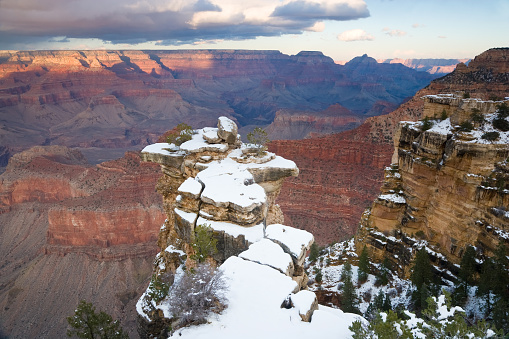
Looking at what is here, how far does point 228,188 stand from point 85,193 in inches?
1934

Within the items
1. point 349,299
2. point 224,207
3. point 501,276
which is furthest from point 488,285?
point 224,207

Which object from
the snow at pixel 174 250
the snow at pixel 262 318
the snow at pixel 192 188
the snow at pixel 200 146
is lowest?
the snow at pixel 174 250

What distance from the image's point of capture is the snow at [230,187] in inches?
517

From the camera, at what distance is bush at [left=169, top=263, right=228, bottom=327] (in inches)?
326

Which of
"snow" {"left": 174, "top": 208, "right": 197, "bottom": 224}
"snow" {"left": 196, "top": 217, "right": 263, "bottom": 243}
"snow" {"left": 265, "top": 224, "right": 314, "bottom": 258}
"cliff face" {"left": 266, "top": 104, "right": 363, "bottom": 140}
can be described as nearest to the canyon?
"snow" {"left": 174, "top": 208, "right": 197, "bottom": 224}

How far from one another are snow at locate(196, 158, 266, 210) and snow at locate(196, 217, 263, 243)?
0.79 metres

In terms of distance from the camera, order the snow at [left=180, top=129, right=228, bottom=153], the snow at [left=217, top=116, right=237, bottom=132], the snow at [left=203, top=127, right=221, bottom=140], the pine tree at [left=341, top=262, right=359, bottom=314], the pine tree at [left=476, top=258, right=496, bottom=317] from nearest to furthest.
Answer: the pine tree at [left=476, top=258, right=496, bottom=317] < the snow at [left=180, top=129, right=228, bottom=153] < the snow at [left=217, top=116, right=237, bottom=132] < the snow at [left=203, top=127, right=221, bottom=140] < the pine tree at [left=341, top=262, right=359, bottom=314]

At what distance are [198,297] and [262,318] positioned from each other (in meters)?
1.76

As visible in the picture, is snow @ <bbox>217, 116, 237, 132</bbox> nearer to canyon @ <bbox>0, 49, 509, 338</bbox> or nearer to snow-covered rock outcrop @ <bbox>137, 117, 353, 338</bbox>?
snow-covered rock outcrop @ <bbox>137, 117, 353, 338</bbox>

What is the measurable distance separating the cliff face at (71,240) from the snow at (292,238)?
96.8 feet

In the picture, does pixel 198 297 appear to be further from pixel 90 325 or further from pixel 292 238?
pixel 90 325

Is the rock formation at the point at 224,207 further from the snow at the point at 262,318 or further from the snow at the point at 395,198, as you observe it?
the snow at the point at 395,198

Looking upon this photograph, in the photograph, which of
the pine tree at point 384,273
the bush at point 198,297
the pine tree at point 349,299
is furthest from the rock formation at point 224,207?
the pine tree at point 384,273

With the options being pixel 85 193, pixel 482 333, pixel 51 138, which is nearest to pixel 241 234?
pixel 482 333
